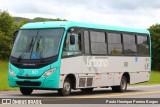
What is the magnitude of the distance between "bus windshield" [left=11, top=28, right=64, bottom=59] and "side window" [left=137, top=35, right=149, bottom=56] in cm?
827

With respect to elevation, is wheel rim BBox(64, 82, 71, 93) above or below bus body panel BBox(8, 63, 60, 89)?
below

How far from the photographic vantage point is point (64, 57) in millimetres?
20797

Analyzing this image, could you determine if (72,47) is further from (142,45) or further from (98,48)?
(142,45)

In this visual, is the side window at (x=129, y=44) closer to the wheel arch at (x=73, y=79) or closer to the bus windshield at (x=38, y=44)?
the wheel arch at (x=73, y=79)

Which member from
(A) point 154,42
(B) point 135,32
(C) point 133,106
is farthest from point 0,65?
(C) point 133,106

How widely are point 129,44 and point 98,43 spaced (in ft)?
12.4

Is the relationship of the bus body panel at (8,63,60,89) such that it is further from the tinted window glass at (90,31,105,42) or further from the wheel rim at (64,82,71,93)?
the tinted window glass at (90,31,105,42)

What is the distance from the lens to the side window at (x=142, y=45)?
28.4 meters

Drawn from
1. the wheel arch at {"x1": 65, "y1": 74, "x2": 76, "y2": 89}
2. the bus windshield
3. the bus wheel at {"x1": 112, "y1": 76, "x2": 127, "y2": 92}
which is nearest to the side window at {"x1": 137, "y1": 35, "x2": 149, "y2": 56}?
the bus wheel at {"x1": 112, "y1": 76, "x2": 127, "y2": 92}

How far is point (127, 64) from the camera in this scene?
26828mm

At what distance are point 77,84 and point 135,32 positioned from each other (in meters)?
7.61

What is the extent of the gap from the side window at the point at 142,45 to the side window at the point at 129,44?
496 millimetres

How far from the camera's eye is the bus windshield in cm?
2058

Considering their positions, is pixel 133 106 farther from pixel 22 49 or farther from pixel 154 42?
pixel 154 42
